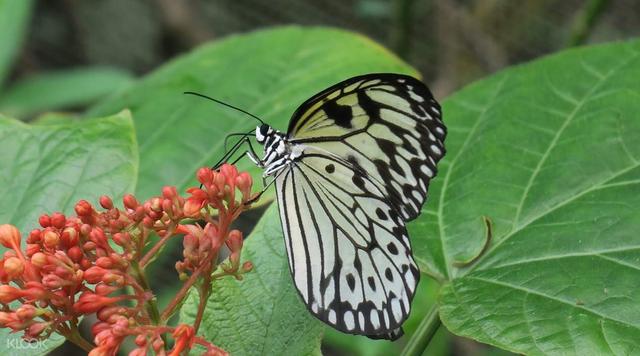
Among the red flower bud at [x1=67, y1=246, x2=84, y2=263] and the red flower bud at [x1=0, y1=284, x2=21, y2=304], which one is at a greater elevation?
the red flower bud at [x1=67, y1=246, x2=84, y2=263]

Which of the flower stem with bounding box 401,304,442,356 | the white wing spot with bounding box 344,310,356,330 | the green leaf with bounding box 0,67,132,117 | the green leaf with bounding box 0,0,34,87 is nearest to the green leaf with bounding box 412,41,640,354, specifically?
the flower stem with bounding box 401,304,442,356

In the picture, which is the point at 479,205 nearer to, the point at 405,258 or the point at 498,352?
the point at 405,258

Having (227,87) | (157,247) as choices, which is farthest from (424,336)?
(227,87)

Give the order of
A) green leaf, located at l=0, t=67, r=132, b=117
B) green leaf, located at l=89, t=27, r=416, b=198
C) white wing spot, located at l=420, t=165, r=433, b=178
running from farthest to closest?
green leaf, located at l=0, t=67, r=132, b=117, green leaf, located at l=89, t=27, r=416, b=198, white wing spot, located at l=420, t=165, r=433, b=178

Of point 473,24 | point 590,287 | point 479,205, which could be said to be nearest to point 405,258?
point 479,205

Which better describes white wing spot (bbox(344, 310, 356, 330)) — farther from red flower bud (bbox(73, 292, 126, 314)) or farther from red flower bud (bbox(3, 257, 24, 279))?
red flower bud (bbox(3, 257, 24, 279))

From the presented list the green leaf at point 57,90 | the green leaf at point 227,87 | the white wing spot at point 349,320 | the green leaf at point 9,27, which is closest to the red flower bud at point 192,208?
the white wing spot at point 349,320

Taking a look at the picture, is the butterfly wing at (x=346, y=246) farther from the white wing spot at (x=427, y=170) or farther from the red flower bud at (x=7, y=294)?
the red flower bud at (x=7, y=294)

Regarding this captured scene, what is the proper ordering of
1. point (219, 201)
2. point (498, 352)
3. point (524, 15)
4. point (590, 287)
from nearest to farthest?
1. point (219, 201)
2. point (590, 287)
3. point (498, 352)
4. point (524, 15)
